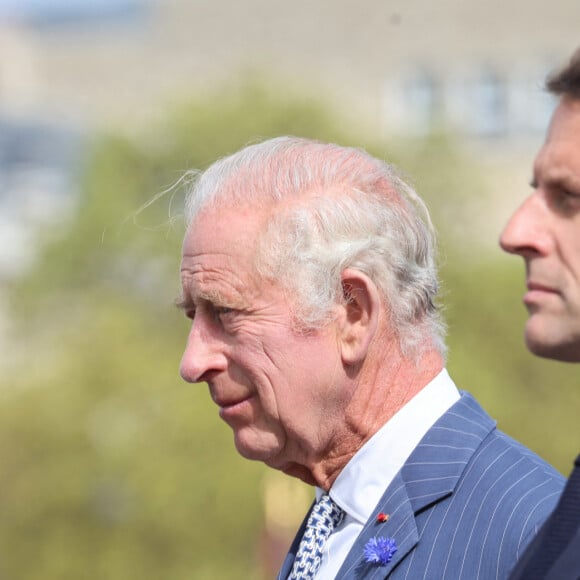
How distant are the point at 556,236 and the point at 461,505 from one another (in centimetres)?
91

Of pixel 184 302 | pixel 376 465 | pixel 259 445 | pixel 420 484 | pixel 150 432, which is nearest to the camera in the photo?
pixel 420 484

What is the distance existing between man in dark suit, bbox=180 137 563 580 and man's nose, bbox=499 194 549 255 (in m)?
0.88

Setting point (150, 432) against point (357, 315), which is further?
point (150, 432)

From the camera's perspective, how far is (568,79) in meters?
2.19

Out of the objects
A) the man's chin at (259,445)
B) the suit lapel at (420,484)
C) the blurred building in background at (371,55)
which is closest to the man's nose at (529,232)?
the suit lapel at (420,484)

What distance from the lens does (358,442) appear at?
317 cm

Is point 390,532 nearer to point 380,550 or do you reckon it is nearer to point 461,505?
point 380,550

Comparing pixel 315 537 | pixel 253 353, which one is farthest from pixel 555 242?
pixel 315 537

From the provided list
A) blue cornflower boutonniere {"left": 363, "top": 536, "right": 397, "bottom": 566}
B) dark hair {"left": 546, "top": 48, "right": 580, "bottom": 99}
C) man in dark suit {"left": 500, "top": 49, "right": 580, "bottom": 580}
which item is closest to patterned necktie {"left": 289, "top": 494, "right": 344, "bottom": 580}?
blue cornflower boutonniere {"left": 363, "top": 536, "right": 397, "bottom": 566}

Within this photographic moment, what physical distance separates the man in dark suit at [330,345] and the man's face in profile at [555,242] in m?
0.84

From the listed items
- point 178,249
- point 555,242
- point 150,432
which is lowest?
point 150,432

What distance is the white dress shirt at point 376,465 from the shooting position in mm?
3070

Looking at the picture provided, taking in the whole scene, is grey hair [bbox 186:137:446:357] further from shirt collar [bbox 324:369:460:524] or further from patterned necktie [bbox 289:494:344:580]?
patterned necktie [bbox 289:494:344:580]

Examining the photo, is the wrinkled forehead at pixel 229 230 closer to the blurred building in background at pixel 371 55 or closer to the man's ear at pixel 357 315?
the man's ear at pixel 357 315
